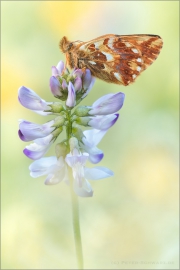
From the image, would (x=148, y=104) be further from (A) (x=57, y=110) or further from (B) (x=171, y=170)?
(A) (x=57, y=110)

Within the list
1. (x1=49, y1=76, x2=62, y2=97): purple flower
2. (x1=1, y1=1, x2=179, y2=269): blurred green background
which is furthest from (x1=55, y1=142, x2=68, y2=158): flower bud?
(x1=1, y1=1, x2=179, y2=269): blurred green background

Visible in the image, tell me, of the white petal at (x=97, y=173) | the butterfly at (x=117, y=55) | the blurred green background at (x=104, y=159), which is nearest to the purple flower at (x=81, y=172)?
the white petal at (x=97, y=173)

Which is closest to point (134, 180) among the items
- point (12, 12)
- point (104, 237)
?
A: point (104, 237)

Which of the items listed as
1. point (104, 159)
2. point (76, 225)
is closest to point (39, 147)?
point (76, 225)

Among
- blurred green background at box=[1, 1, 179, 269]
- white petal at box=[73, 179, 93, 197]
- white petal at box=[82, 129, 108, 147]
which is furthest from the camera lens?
blurred green background at box=[1, 1, 179, 269]

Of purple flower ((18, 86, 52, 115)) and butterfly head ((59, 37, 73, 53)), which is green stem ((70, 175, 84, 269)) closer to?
purple flower ((18, 86, 52, 115))
